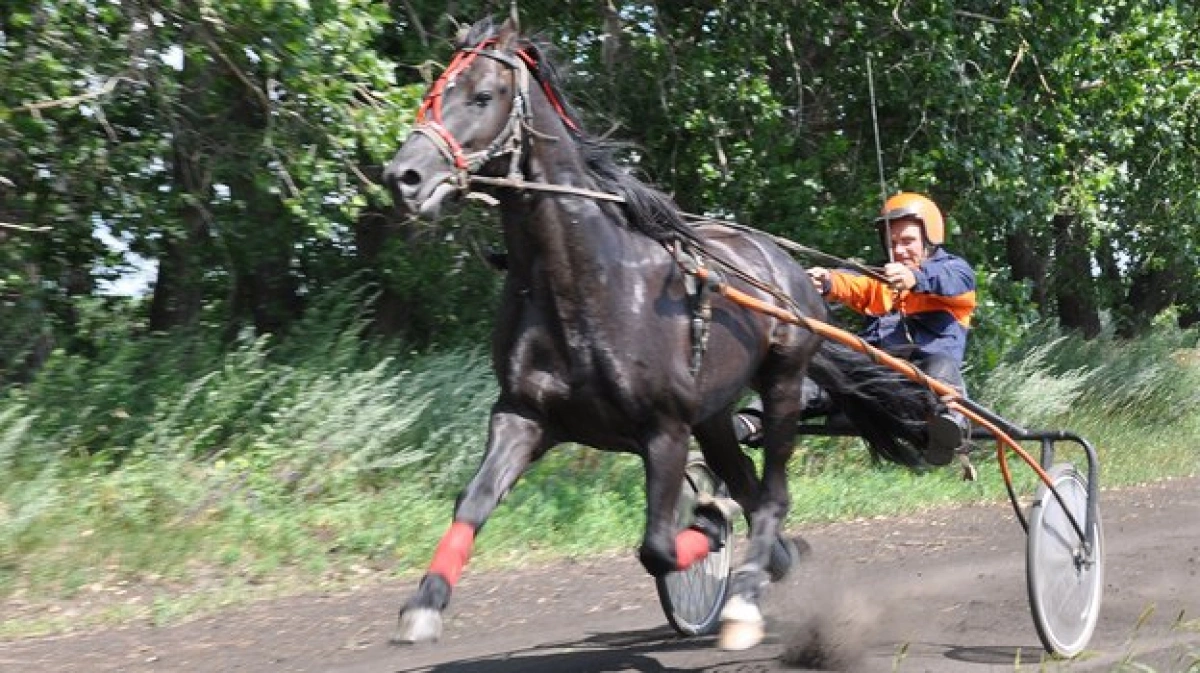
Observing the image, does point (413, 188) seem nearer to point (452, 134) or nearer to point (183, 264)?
point (452, 134)

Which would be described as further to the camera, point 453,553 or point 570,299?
point 570,299

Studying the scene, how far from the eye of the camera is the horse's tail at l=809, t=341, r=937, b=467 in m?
7.37

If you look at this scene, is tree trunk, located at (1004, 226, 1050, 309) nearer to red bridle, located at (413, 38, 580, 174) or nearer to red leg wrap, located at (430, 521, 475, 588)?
red bridle, located at (413, 38, 580, 174)

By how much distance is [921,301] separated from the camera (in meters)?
7.37

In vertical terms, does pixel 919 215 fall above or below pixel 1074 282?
below

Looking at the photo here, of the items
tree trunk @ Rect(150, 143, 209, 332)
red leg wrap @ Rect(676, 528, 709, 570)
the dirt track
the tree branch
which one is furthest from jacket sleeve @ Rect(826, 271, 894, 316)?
tree trunk @ Rect(150, 143, 209, 332)

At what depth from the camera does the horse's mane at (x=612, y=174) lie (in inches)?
229

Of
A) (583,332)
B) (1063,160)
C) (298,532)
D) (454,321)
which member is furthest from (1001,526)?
(583,332)

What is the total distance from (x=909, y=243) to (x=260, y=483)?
4.78m

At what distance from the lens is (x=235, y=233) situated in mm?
11070

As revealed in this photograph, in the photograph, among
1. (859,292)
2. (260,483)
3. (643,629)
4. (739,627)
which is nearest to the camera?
(739,627)

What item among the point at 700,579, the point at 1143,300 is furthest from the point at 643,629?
the point at 1143,300

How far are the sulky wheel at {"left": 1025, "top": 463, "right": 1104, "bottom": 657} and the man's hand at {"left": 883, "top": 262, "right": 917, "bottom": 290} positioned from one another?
116cm

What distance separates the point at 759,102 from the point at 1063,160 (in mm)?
3108
